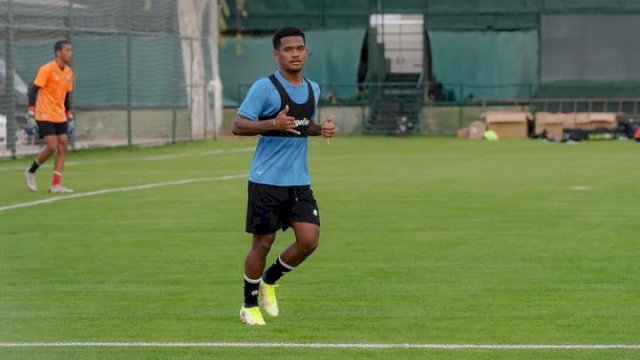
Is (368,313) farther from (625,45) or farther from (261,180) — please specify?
(625,45)

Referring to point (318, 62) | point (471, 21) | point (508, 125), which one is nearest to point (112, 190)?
point (508, 125)

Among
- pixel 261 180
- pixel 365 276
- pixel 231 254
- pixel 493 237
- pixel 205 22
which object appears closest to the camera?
pixel 261 180

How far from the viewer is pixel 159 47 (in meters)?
40.7

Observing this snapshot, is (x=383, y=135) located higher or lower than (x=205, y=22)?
lower

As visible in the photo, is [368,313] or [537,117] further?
[537,117]

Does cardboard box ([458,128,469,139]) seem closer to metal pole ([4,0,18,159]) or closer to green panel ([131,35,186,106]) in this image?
green panel ([131,35,186,106])

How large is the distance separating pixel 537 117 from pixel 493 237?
99.8ft

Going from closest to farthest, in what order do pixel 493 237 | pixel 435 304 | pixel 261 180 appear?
1. pixel 261 180
2. pixel 435 304
3. pixel 493 237

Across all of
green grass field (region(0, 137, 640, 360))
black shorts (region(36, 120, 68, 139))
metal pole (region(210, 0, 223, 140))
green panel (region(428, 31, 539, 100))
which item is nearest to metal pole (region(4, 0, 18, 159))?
green grass field (region(0, 137, 640, 360))

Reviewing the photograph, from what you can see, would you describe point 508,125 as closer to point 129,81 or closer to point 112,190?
point 129,81

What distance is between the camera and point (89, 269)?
1414cm

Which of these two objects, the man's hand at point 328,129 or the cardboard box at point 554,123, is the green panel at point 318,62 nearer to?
the cardboard box at point 554,123

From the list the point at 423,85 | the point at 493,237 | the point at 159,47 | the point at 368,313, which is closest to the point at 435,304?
the point at 368,313

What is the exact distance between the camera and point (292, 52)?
10773 millimetres
